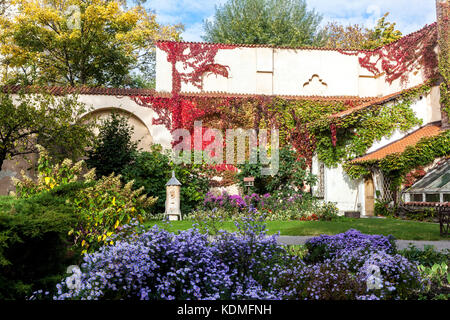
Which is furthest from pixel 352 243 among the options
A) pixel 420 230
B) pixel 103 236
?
pixel 420 230

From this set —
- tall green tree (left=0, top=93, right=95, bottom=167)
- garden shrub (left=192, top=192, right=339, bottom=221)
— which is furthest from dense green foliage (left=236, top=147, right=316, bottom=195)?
tall green tree (left=0, top=93, right=95, bottom=167)

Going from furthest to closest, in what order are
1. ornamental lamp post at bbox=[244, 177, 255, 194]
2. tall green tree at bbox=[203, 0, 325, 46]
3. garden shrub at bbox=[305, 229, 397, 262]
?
tall green tree at bbox=[203, 0, 325, 46], ornamental lamp post at bbox=[244, 177, 255, 194], garden shrub at bbox=[305, 229, 397, 262]

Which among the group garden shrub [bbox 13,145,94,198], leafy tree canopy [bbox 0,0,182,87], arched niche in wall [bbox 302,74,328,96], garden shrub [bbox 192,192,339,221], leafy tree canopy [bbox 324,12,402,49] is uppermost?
leafy tree canopy [bbox 324,12,402,49]

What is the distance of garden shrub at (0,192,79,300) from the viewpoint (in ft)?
11.8

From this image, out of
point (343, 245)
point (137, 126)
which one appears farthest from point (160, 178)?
point (343, 245)

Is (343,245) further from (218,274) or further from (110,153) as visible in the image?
A: (110,153)

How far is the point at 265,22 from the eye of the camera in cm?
2703

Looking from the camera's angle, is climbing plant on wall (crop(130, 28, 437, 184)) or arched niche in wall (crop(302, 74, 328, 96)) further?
arched niche in wall (crop(302, 74, 328, 96))

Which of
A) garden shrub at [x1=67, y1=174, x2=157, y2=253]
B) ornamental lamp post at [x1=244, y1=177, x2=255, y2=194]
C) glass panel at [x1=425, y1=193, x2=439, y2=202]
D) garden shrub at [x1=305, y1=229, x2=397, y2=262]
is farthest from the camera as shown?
ornamental lamp post at [x1=244, y1=177, x2=255, y2=194]

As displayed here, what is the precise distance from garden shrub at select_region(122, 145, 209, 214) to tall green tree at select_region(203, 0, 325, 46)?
536 inches

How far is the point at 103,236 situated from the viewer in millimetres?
5590

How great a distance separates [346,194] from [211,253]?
13877 millimetres

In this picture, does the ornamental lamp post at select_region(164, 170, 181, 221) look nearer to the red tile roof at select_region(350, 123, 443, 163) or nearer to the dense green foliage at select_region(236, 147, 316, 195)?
the dense green foliage at select_region(236, 147, 316, 195)

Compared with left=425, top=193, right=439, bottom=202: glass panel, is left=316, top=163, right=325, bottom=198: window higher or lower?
higher
